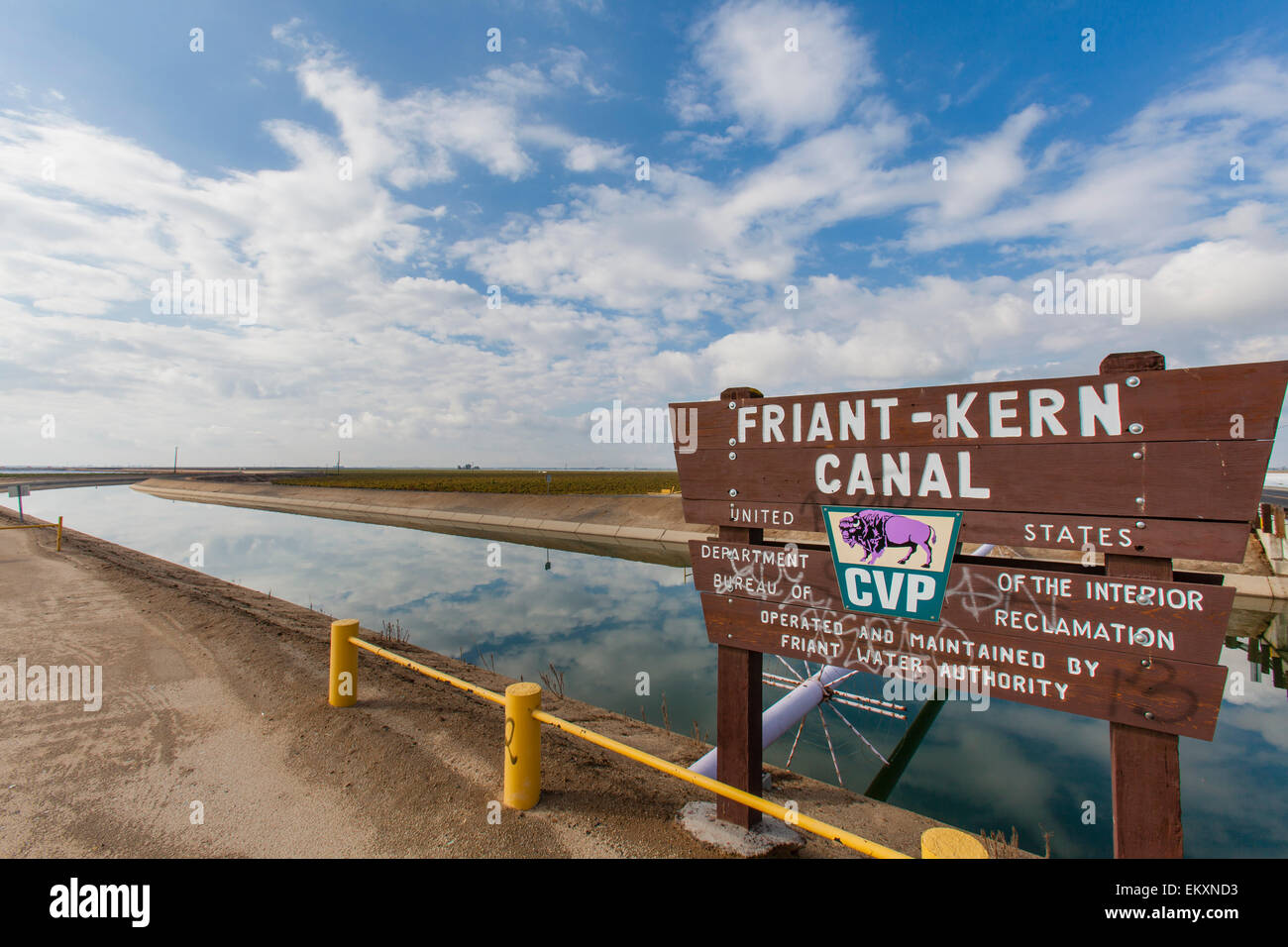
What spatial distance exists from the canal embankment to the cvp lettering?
2238 millimetres

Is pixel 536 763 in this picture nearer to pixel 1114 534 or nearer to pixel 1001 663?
pixel 1001 663

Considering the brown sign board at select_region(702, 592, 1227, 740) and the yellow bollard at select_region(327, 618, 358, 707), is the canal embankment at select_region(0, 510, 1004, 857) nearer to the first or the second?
the yellow bollard at select_region(327, 618, 358, 707)

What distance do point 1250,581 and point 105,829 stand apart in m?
31.3

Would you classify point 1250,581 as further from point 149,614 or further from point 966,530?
point 149,614

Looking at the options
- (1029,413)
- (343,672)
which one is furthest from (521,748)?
(1029,413)

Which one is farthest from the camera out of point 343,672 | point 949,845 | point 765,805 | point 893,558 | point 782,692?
point 782,692

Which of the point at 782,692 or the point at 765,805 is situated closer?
the point at 765,805

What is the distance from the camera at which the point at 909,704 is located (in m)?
11.2

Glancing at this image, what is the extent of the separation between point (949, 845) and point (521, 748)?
10.8 feet

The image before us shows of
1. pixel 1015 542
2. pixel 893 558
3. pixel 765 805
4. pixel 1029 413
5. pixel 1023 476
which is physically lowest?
pixel 765 805

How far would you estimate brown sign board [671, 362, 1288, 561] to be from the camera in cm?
280

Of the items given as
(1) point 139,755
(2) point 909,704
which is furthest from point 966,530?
(2) point 909,704

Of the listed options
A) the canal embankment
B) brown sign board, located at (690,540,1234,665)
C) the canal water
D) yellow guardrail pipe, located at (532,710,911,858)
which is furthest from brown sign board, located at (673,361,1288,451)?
the canal water

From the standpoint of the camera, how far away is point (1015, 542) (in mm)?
3264
